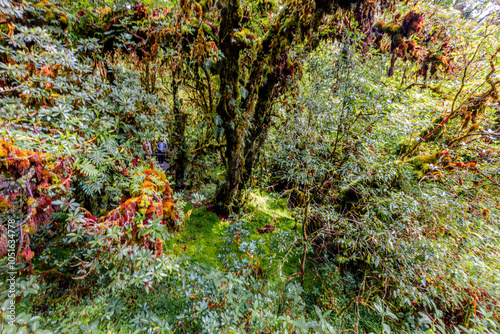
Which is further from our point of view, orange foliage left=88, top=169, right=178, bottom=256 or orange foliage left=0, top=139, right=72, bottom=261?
orange foliage left=88, top=169, right=178, bottom=256

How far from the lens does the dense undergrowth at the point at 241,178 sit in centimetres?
178

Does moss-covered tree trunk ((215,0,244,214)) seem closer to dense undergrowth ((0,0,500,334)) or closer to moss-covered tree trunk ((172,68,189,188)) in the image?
dense undergrowth ((0,0,500,334))

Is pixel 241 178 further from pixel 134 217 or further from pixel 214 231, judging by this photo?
pixel 134 217

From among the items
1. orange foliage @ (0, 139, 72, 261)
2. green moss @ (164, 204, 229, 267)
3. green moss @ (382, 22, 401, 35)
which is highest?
green moss @ (382, 22, 401, 35)

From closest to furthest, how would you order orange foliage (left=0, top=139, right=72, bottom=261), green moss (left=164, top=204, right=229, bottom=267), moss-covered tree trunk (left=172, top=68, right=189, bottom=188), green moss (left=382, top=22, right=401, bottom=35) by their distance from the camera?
orange foliage (left=0, top=139, right=72, bottom=261)
green moss (left=164, top=204, right=229, bottom=267)
moss-covered tree trunk (left=172, top=68, right=189, bottom=188)
green moss (left=382, top=22, right=401, bottom=35)

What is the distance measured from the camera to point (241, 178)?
157 inches

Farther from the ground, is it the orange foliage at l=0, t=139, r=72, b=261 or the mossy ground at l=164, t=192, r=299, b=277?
the orange foliage at l=0, t=139, r=72, b=261

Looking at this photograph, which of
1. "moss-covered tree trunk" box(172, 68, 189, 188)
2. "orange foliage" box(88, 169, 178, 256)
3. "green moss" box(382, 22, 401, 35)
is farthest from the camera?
"green moss" box(382, 22, 401, 35)

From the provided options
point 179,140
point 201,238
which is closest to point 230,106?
point 179,140

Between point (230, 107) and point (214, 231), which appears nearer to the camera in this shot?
point (230, 107)

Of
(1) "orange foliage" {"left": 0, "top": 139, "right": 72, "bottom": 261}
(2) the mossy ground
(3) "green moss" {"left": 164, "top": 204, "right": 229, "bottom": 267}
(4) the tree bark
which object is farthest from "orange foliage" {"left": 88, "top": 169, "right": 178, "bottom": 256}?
(4) the tree bark

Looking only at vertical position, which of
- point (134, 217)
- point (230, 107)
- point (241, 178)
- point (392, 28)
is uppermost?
point (392, 28)

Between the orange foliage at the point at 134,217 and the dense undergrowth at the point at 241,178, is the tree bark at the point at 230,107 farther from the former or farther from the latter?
the orange foliage at the point at 134,217

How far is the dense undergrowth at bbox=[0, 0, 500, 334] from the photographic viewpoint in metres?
1.78
